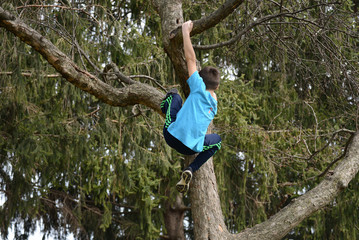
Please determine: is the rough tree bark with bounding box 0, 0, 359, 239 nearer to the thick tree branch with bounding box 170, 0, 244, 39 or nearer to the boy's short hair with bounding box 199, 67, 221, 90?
the thick tree branch with bounding box 170, 0, 244, 39

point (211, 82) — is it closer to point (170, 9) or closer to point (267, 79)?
point (170, 9)

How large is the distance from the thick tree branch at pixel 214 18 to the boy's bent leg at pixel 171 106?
0.49 meters

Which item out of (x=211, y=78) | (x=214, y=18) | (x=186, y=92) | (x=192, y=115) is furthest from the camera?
(x=186, y=92)

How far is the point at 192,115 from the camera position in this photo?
3.72m

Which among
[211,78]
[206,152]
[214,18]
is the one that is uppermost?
→ [214,18]

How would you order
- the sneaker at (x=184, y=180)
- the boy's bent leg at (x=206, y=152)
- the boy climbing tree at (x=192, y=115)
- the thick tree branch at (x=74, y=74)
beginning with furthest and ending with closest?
the thick tree branch at (x=74, y=74) < the boy's bent leg at (x=206, y=152) < the sneaker at (x=184, y=180) < the boy climbing tree at (x=192, y=115)

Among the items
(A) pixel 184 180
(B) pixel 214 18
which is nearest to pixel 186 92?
(B) pixel 214 18

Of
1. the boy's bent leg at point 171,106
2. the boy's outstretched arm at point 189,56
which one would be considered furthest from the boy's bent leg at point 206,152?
the boy's outstretched arm at point 189,56

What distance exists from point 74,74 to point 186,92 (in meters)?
0.98

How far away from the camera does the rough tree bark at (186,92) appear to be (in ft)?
13.1

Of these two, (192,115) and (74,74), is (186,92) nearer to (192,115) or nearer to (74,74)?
(192,115)

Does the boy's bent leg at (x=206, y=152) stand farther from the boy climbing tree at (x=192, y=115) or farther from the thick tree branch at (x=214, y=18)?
the thick tree branch at (x=214, y=18)

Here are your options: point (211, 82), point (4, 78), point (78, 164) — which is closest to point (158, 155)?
point (78, 164)

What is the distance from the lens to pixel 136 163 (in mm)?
8172
